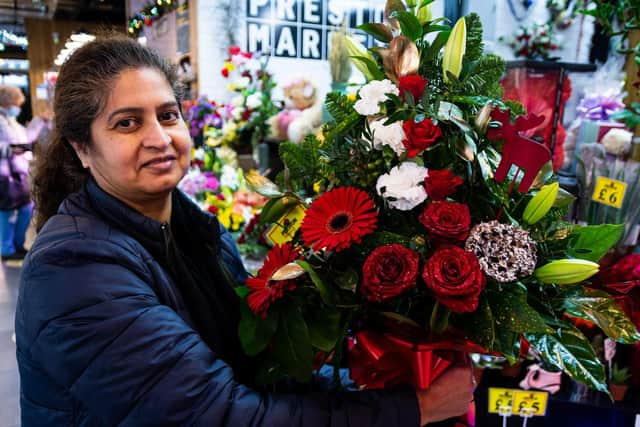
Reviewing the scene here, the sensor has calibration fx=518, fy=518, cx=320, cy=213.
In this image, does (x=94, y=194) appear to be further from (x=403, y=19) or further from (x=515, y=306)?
(x=515, y=306)

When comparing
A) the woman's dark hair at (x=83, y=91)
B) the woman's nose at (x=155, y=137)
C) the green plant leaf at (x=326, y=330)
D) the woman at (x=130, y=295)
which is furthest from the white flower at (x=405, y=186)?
the woman's dark hair at (x=83, y=91)

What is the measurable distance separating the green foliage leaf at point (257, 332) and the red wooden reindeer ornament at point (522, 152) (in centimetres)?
43

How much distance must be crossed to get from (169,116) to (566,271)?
764 mm

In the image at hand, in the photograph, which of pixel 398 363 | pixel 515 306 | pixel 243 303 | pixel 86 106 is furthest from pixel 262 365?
pixel 86 106

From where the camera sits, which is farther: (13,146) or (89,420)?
(13,146)

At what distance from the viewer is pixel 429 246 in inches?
32.3

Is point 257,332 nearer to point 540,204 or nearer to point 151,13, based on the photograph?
point 540,204

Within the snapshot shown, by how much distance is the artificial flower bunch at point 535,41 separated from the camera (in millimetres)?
5023

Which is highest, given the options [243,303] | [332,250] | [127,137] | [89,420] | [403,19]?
[403,19]

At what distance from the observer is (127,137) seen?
0.95 metres

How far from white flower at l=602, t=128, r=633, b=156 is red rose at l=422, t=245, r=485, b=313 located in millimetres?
1501

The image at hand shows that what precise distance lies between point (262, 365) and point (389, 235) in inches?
13.1

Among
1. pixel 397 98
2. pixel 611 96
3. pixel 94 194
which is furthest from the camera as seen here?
pixel 611 96

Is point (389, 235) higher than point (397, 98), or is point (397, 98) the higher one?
point (397, 98)
